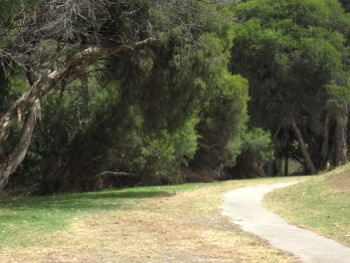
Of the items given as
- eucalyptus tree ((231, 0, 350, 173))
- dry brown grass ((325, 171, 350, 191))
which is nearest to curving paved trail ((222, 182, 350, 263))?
dry brown grass ((325, 171, 350, 191))

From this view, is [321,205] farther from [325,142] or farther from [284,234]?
[325,142]

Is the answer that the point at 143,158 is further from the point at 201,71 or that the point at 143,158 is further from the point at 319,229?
the point at 319,229

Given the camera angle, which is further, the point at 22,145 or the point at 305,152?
the point at 305,152

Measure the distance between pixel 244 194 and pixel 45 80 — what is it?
30.8 feet

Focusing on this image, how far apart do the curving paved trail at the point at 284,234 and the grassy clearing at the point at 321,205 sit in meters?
0.38

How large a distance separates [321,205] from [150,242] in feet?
27.0

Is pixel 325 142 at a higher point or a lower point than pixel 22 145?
higher

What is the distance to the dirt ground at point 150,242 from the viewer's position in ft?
33.0

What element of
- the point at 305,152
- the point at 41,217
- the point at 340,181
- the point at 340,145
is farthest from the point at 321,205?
the point at 305,152

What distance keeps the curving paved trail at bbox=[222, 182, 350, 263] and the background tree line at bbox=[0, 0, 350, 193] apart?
5749mm

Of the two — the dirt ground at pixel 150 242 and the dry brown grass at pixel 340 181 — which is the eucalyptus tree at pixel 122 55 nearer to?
the dirt ground at pixel 150 242

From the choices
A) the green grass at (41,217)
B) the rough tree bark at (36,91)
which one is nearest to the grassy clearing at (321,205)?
the green grass at (41,217)

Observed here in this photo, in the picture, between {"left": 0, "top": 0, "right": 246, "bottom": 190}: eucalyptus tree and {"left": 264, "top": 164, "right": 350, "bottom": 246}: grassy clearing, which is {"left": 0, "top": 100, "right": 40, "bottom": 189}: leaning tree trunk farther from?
{"left": 264, "top": 164, "right": 350, "bottom": 246}: grassy clearing

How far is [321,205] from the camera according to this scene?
18375mm
